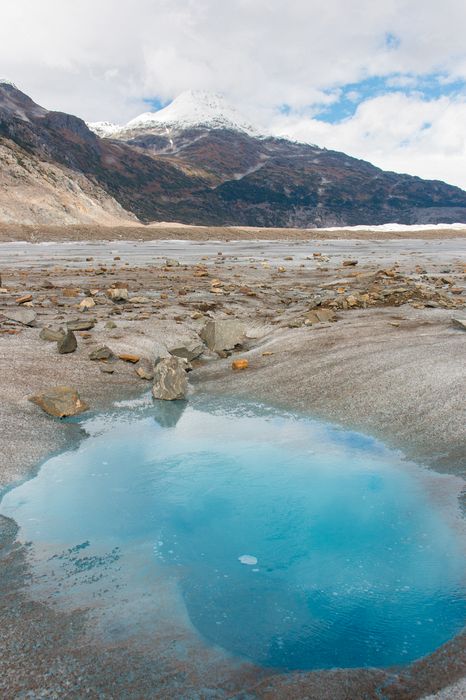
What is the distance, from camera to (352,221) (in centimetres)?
16625

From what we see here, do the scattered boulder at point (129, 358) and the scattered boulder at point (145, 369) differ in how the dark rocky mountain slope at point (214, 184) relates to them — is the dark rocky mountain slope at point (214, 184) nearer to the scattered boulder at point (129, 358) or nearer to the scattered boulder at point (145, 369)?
the scattered boulder at point (129, 358)

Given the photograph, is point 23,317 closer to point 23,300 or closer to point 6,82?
point 23,300

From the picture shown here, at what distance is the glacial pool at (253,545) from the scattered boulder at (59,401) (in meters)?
0.79

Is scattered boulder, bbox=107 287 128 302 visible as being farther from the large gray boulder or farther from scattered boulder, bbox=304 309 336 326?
scattered boulder, bbox=304 309 336 326

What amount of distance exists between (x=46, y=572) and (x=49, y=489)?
4.38 ft

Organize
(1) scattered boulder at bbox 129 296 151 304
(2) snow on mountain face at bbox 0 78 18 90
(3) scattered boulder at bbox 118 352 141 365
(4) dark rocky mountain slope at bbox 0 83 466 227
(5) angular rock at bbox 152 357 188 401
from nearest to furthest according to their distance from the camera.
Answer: (5) angular rock at bbox 152 357 188 401 → (3) scattered boulder at bbox 118 352 141 365 → (1) scattered boulder at bbox 129 296 151 304 → (4) dark rocky mountain slope at bbox 0 83 466 227 → (2) snow on mountain face at bbox 0 78 18 90

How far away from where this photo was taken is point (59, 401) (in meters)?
6.90

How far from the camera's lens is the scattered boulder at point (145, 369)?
8.59m

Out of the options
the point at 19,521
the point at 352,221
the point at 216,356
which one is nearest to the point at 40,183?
the point at 216,356

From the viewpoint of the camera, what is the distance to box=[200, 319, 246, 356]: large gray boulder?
398 inches

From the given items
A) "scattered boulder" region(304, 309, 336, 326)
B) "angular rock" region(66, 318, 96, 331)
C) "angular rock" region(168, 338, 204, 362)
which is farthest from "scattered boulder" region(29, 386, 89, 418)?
"scattered boulder" region(304, 309, 336, 326)

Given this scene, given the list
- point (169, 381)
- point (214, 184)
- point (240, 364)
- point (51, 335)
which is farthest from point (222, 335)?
point (214, 184)

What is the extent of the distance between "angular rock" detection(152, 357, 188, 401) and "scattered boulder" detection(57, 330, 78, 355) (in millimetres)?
1728

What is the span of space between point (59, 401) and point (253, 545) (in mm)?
3656
